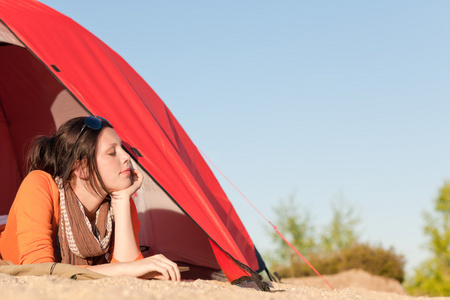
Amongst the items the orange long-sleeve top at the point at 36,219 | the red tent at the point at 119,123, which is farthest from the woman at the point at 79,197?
the red tent at the point at 119,123

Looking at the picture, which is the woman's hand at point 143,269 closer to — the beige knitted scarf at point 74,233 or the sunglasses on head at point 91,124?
the beige knitted scarf at point 74,233

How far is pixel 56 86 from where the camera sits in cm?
397

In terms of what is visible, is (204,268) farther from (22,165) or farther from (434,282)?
(434,282)

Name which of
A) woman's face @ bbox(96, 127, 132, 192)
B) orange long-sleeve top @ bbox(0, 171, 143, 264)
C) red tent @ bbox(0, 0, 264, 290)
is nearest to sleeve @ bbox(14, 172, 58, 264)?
orange long-sleeve top @ bbox(0, 171, 143, 264)

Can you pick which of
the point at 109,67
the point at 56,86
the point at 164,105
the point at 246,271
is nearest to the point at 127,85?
the point at 109,67

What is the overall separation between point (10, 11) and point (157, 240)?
6.97 feet

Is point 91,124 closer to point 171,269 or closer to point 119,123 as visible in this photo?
point 119,123

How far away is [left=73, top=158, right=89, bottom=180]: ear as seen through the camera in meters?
2.44

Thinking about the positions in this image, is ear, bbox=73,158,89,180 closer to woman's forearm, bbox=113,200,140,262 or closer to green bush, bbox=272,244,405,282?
woman's forearm, bbox=113,200,140,262

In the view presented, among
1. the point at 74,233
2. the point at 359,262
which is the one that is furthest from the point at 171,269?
the point at 359,262

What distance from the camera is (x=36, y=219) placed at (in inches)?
86.9

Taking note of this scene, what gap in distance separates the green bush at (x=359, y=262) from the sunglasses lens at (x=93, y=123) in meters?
6.92

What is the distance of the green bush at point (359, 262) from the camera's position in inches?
341

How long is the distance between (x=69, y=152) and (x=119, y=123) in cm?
52
